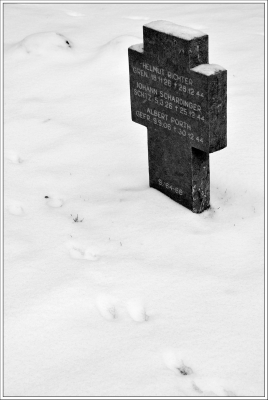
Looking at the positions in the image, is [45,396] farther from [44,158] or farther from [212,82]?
[44,158]

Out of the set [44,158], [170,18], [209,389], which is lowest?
[209,389]

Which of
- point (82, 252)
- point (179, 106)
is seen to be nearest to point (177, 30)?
point (179, 106)

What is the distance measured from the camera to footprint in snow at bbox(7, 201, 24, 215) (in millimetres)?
5363

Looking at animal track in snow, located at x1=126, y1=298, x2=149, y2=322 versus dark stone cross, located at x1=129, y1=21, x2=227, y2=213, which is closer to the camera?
animal track in snow, located at x1=126, y1=298, x2=149, y2=322

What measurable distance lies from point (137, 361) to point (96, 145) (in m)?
2.56

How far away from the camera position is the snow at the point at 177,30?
4.75m

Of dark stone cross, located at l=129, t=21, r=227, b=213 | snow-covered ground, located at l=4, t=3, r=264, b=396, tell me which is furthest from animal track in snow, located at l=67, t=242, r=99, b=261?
dark stone cross, located at l=129, t=21, r=227, b=213

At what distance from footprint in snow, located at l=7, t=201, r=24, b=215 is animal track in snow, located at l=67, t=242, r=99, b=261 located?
62cm

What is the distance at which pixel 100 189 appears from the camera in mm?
5633

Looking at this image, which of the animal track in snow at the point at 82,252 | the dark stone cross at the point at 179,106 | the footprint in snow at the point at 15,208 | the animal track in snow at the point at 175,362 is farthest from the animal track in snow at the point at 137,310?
the footprint in snow at the point at 15,208

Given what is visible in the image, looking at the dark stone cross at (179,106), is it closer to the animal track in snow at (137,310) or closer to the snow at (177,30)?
the snow at (177,30)

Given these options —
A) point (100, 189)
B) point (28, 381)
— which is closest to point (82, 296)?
point (28, 381)

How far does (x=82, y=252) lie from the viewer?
4879 mm

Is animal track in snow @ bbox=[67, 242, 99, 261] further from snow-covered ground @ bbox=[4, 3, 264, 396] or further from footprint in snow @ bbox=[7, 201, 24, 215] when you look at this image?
footprint in snow @ bbox=[7, 201, 24, 215]
